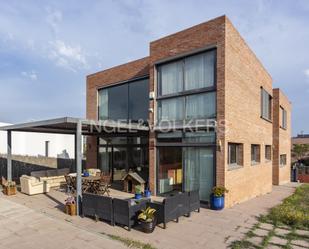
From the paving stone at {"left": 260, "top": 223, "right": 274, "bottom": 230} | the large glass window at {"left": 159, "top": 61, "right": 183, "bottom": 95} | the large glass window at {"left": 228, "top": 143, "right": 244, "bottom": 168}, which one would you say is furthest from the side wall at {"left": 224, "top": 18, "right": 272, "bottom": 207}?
the large glass window at {"left": 159, "top": 61, "right": 183, "bottom": 95}

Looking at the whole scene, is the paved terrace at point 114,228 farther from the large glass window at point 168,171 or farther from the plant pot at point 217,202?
the large glass window at point 168,171

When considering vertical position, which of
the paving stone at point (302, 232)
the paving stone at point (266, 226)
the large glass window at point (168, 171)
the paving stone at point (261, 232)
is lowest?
the paving stone at point (266, 226)

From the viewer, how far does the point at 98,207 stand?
705 centimetres

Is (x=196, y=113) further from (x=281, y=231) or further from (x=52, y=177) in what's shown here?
(x=52, y=177)

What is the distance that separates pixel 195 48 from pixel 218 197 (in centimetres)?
519

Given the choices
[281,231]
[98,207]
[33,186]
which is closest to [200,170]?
[281,231]

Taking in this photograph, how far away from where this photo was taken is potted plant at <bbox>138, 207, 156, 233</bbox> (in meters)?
6.11

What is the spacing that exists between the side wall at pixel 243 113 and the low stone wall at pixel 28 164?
1199 centimetres

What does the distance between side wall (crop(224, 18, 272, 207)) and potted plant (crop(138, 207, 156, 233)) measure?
3.31 m

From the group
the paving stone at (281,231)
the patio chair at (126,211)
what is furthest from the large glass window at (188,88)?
the patio chair at (126,211)

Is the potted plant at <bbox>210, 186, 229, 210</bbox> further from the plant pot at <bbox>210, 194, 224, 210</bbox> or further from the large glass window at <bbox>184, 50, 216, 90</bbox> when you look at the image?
the large glass window at <bbox>184, 50, 216, 90</bbox>

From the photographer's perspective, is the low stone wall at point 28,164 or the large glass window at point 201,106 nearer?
the large glass window at point 201,106

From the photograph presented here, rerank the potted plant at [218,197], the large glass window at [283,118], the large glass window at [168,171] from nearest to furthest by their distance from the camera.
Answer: the potted plant at [218,197] → the large glass window at [168,171] → the large glass window at [283,118]

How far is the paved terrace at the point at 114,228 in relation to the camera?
18.7 feet
